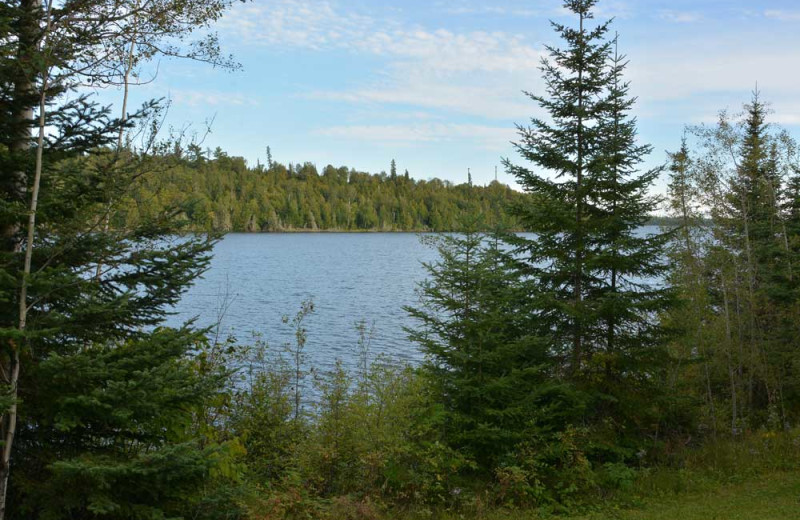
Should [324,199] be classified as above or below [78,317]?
above

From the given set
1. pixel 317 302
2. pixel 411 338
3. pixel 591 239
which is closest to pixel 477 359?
pixel 411 338

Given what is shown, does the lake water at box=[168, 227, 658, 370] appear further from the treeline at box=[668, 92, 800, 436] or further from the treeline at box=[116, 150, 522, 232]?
the treeline at box=[116, 150, 522, 232]

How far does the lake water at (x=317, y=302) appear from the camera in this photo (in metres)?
20.5

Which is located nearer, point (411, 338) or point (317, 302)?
point (411, 338)

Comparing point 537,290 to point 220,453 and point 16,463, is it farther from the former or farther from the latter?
point 16,463

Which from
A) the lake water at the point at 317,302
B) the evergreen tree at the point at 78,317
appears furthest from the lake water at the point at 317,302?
the evergreen tree at the point at 78,317

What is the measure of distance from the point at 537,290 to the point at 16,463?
8.56 m

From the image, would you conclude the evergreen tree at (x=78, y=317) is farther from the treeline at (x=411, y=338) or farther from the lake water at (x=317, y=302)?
the lake water at (x=317, y=302)

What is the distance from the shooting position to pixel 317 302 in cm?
3080

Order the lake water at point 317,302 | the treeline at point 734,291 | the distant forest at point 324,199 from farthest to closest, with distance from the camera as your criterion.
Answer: the distant forest at point 324,199, the lake water at point 317,302, the treeline at point 734,291

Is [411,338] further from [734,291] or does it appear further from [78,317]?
[734,291]

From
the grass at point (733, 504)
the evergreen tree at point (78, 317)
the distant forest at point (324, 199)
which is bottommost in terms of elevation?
the grass at point (733, 504)

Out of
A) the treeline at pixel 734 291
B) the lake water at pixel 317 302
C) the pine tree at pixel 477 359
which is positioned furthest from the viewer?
the lake water at pixel 317 302

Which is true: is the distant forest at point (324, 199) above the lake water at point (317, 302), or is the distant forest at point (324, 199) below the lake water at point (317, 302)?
above
